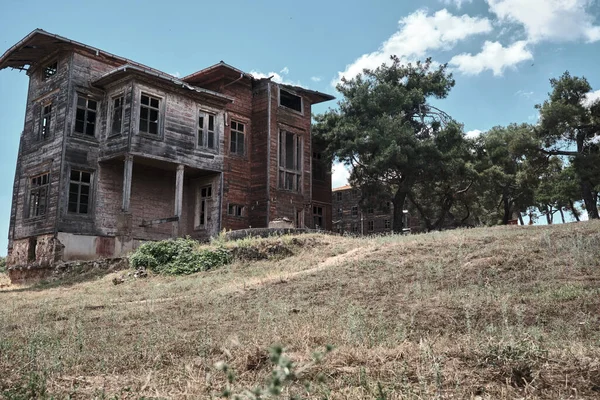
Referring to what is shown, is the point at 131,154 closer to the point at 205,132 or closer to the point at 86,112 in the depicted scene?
the point at 86,112

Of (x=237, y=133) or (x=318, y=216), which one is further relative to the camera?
(x=318, y=216)

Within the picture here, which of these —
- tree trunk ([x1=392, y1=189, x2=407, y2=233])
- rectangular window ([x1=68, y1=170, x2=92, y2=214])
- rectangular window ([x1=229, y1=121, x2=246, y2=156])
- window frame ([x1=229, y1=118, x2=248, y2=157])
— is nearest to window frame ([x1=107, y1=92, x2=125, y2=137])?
rectangular window ([x1=68, y1=170, x2=92, y2=214])

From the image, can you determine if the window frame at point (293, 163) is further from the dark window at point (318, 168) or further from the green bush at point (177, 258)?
the green bush at point (177, 258)

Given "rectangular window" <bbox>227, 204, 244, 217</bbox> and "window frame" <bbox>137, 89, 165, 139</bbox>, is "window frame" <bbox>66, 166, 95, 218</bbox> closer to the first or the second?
"window frame" <bbox>137, 89, 165, 139</bbox>

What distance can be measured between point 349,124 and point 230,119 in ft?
23.0

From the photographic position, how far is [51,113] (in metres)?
21.7

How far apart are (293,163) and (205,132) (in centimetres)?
565

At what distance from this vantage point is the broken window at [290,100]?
2723 cm

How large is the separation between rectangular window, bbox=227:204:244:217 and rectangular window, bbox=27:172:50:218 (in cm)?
775

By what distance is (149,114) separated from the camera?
21406mm

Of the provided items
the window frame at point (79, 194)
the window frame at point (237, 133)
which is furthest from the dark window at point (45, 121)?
Answer: the window frame at point (237, 133)

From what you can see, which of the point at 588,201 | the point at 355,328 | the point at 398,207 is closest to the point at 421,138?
the point at 398,207

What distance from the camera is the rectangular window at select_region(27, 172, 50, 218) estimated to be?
21.1m

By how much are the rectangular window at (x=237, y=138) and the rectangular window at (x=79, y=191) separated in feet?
22.6
